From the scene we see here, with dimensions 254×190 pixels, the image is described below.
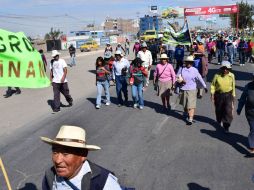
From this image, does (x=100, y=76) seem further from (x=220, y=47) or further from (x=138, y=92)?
(x=220, y=47)

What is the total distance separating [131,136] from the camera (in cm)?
905

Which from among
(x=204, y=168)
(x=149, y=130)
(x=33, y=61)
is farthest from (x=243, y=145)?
(x=33, y=61)

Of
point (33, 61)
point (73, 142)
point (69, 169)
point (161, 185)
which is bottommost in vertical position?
point (161, 185)

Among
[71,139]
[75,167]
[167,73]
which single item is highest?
[71,139]

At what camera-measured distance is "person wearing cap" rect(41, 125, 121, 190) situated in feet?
9.20

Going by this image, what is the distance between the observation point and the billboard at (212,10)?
1216 inches

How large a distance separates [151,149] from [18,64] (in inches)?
142

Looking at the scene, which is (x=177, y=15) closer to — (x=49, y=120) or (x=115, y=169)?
(x=49, y=120)

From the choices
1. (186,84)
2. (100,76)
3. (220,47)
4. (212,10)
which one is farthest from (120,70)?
(212,10)

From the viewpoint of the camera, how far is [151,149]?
8016 millimetres

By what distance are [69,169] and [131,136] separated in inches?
245

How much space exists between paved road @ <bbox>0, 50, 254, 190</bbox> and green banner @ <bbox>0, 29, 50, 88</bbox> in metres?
1.88

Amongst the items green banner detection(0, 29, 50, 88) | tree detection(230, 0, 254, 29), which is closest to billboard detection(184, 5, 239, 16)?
green banner detection(0, 29, 50, 88)

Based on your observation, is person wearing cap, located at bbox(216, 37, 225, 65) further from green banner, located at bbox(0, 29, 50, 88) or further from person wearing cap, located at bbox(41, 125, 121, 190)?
person wearing cap, located at bbox(41, 125, 121, 190)
